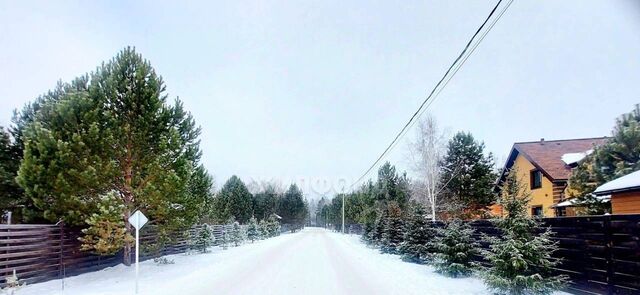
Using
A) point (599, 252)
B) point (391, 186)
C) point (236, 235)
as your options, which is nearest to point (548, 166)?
point (391, 186)

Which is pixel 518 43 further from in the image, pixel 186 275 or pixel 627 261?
pixel 186 275

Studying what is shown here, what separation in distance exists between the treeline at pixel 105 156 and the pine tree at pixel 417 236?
8727 mm

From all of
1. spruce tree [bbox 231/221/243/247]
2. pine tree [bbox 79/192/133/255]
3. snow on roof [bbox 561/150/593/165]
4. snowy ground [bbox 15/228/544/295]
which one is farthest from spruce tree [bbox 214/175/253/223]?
snow on roof [bbox 561/150/593/165]

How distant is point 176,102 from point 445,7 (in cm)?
993

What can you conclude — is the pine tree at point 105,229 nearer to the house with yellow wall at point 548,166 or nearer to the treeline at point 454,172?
the house with yellow wall at point 548,166

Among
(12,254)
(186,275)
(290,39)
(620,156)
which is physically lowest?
(186,275)

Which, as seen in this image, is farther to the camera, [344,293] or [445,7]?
[445,7]

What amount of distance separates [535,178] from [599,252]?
61.3 ft

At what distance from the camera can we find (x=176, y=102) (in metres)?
15.4

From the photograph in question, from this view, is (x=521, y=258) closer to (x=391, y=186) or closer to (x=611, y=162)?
(x=611, y=162)

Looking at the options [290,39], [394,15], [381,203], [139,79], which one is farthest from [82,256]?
[381,203]

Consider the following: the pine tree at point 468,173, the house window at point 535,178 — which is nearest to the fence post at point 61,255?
the house window at point 535,178

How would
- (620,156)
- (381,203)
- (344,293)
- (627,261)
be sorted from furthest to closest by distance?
1. (381,203)
2. (620,156)
3. (344,293)
4. (627,261)

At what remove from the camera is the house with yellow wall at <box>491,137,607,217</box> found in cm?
2211
